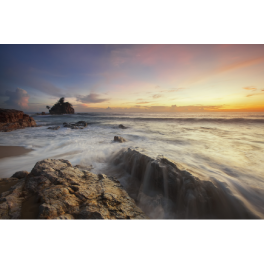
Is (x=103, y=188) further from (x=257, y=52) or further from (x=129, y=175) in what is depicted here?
(x=257, y=52)

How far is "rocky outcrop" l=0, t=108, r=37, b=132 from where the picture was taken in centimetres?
1074

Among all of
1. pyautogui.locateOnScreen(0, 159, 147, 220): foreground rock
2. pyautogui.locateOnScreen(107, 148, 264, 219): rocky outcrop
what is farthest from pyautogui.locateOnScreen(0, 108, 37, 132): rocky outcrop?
pyautogui.locateOnScreen(107, 148, 264, 219): rocky outcrop

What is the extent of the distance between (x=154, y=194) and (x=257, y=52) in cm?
706

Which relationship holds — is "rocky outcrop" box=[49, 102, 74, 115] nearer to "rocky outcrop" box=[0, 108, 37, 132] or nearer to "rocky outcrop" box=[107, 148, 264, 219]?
"rocky outcrop" box=[0, 108, 37, 132]

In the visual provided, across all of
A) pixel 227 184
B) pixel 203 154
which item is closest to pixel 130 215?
pixel 227 184

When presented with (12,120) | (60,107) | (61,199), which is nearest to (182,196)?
(61,199)

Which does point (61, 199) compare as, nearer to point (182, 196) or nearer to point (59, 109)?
point (182, 196)

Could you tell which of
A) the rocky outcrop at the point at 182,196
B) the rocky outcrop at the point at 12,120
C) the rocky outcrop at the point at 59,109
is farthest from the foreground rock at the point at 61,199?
the rocky outcrop at the point at 59,109

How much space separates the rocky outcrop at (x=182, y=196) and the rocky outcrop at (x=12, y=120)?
14031mm

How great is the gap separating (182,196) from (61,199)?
2504 millimetres

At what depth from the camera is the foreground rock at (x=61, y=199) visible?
1.66 meters

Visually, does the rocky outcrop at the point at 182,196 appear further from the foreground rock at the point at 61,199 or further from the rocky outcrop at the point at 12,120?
the rocky outcrop at the point at 12,120

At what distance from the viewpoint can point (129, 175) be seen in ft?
12.3

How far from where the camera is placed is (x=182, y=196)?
263 cm
